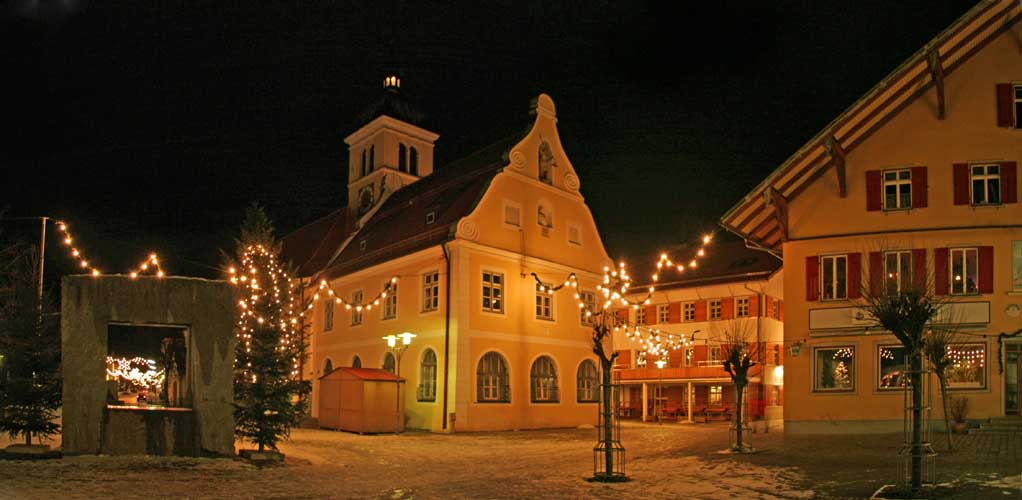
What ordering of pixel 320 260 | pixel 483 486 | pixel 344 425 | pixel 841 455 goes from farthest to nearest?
pixel 320 260 → pixel 344 425 → pixel 841 455 → pixel 483 486

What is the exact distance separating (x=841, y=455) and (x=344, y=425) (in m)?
16.6

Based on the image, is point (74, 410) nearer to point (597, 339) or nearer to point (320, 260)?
point (597, 339)

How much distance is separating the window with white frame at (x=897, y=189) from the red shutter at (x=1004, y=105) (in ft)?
9.24

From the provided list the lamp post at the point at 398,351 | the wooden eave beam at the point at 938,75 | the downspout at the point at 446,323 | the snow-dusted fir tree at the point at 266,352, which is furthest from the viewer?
the downspout at the point at 446,323

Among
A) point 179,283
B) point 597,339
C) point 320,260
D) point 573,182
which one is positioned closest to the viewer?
point 597,339

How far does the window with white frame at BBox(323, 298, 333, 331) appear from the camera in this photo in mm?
41719

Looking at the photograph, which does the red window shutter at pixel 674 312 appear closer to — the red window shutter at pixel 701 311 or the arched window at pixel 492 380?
the red window shutter at pixel 701 311

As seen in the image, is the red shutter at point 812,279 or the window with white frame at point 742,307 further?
the window with white frame at point 742,307

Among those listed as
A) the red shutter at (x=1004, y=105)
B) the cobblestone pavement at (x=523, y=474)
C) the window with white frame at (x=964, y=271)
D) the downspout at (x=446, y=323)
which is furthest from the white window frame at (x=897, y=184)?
the downspout at (x=446, y=323)

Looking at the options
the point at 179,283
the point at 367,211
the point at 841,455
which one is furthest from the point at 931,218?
the point at 367,211

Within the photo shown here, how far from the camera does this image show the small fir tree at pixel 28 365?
685 inches

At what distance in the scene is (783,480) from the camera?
1461cm

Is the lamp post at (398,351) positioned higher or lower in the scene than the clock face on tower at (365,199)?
lower

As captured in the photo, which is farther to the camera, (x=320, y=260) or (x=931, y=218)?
(x=320, y=260)
